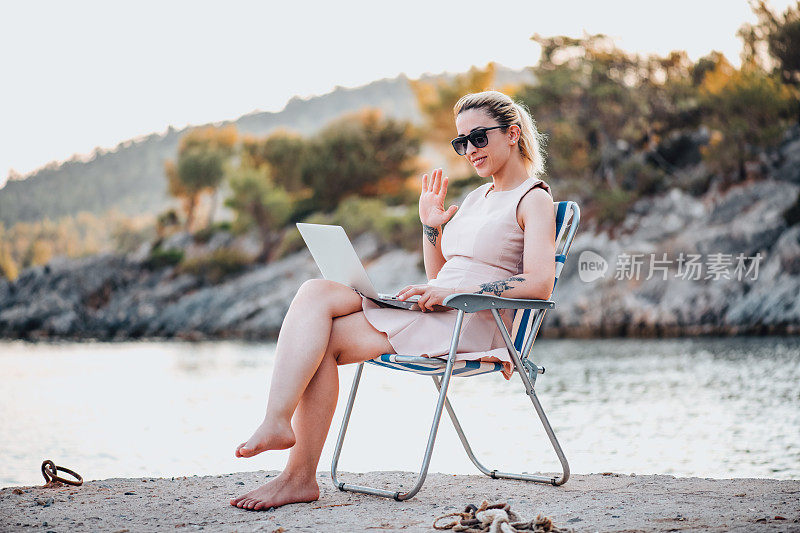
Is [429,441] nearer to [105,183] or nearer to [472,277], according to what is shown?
[472,277]

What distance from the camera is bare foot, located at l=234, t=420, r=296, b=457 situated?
2.14 meters

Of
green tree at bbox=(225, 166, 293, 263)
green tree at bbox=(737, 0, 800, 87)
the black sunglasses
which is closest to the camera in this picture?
the black sunglasses

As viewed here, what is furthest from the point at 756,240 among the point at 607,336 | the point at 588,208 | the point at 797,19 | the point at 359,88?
the point at 359,88

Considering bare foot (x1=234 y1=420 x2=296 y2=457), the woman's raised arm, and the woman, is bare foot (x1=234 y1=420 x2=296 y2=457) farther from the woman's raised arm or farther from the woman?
the woman's raised arm

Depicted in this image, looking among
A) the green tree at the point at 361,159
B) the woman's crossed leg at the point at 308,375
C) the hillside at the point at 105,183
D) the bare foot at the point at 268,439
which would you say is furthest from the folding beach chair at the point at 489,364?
the hillside at the point at 105,183

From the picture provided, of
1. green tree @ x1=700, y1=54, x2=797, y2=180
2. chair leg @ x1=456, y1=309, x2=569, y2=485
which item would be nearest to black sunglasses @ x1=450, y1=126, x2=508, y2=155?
chair leg @ x1=456, y1=309, x2=569, y2=485

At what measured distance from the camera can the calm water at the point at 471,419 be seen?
389 cm

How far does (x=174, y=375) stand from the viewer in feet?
33.3

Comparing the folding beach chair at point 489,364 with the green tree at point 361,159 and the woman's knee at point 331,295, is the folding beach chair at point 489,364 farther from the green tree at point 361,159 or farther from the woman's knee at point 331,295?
the green tree at point 361,159

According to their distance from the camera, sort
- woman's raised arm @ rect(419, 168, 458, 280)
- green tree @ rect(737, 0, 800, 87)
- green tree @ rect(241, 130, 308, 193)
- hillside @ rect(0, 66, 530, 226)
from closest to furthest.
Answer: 1. woman's raised arm @ rect(419, 168, 458, 280)
2. green tree @ rect(737, 0, 800, 87)
3. green tree @ rect(241, 130, 308, 193)
4. hillside @ rect(0, 66, 530, 226)

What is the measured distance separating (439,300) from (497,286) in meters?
0.18

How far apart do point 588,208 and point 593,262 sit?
11.2 feet

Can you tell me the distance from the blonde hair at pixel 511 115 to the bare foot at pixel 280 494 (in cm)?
118

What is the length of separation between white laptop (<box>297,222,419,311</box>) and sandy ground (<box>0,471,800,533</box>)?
0.59m
